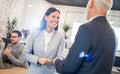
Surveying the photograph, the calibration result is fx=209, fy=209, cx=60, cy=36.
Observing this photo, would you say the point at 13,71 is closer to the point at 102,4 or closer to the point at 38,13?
the point at 102,4

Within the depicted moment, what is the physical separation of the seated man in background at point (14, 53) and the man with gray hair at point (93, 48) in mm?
1324

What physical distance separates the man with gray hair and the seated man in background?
4.35 feet

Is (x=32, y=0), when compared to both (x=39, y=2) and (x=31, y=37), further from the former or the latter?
(x=31, y=37)

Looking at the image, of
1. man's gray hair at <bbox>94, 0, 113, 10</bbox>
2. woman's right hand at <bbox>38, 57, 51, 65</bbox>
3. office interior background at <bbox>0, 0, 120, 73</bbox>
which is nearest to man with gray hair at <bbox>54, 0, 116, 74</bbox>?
man's gray hair at <bbox>94, 0, 113, 10</bbox>

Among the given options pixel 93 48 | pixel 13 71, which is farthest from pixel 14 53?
pixel 93 48

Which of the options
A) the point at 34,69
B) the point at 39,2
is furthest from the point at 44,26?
the point at 39,2

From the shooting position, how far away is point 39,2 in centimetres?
916

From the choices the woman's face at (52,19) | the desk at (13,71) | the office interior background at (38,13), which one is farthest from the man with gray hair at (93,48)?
the office interior background at (38,13)

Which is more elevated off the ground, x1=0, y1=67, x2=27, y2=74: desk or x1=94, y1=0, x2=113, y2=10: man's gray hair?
x1=94, y1=0, x2=113, y2=10: man's gray hair

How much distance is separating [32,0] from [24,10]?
68cm

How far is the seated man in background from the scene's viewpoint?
2.46 metres

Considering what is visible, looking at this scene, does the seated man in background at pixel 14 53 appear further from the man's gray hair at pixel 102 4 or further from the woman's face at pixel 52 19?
the man's gray hair at pixel 102 4

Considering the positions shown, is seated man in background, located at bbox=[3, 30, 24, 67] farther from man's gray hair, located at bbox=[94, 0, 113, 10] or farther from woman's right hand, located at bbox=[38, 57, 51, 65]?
man's gray hair, located at bbox=[94, 0, 113, 10]

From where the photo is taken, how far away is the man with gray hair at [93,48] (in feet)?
3.76
